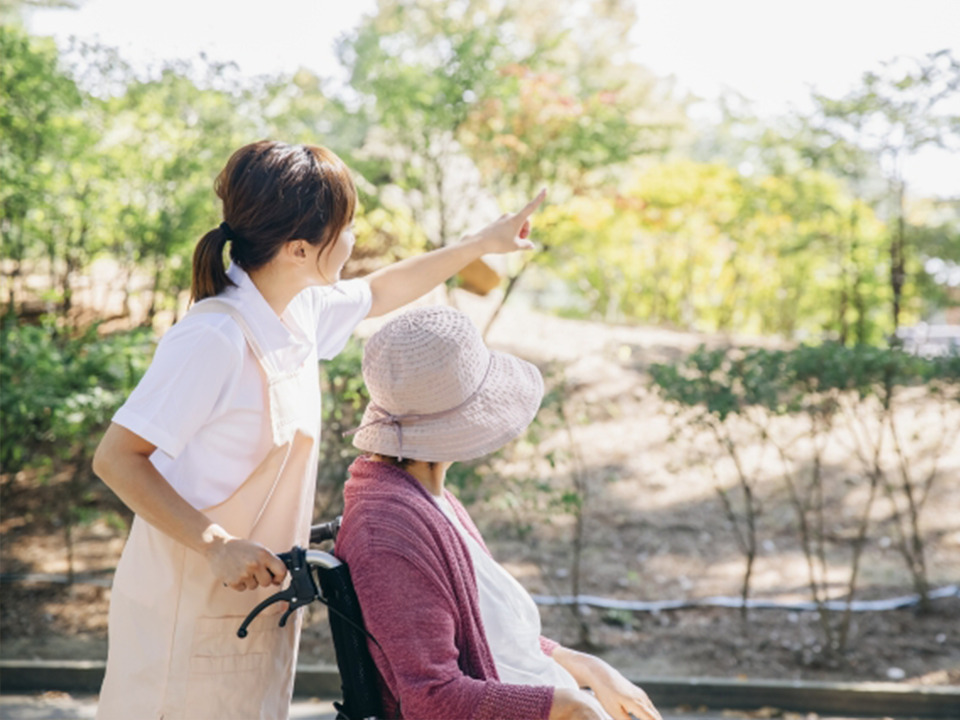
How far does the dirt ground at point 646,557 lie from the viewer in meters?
5.02

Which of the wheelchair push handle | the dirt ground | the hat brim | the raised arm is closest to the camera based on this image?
the hat brim

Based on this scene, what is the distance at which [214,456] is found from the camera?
1.92 metres

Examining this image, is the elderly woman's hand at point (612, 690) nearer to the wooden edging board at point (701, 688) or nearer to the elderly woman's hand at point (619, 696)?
the elderly woman's hand at point (619, 696)

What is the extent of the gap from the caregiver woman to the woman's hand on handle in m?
0.05

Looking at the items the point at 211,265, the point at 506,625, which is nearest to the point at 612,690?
the point at 506,625

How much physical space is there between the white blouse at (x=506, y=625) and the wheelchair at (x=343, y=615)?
Answer: 265 millimetres

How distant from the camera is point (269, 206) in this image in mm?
1927

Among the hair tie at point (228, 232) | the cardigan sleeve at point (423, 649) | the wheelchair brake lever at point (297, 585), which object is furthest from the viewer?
the hair tie at point (228, 232)

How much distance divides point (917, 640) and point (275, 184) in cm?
468

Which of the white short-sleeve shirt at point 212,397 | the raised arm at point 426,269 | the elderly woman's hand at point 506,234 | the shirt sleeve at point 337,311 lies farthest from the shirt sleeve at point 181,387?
the elderly woman's hand at point 506,234

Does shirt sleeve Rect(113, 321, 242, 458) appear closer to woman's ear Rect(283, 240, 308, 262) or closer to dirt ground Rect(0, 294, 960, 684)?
woman's ear Rect(283, 240, 308, 262)

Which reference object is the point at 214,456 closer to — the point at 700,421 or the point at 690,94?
the point at 700,421

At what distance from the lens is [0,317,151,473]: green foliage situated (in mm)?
4637

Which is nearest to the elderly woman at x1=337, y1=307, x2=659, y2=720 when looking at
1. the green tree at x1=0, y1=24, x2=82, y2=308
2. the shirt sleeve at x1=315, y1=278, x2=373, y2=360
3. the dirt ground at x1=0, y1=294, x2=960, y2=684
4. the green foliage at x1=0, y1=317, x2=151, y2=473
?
the shirt sleeve at x1=315, y1=278, x2=373, y2=360
